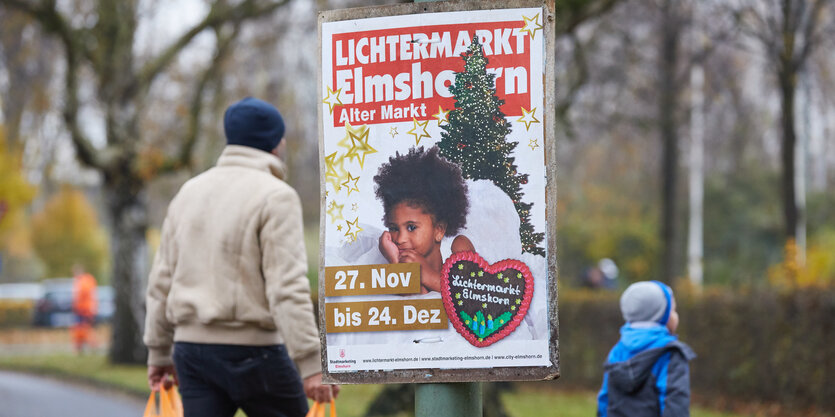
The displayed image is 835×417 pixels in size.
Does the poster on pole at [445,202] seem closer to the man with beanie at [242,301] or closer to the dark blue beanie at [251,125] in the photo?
the man with beanie at [242,301]

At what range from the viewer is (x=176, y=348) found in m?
4.26

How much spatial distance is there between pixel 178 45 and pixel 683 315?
8036 millimetres

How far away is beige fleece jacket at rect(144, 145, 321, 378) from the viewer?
4.02 m

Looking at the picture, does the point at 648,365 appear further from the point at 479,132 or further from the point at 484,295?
the point at 479,132

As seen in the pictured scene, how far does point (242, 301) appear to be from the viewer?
411 cm

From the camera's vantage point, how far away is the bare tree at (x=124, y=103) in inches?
650

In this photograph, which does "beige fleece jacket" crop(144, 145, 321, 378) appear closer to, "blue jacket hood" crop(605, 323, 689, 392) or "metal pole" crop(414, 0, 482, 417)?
"metal pole" crop(414, 0, 482, 417)

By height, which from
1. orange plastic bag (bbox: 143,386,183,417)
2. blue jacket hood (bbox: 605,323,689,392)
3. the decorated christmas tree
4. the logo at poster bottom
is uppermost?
the decorated christmas tree

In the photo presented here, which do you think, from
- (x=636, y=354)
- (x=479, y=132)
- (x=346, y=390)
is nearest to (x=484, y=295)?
(x=479, y=132)

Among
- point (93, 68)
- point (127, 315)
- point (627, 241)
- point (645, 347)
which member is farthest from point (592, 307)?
point (627, 241)

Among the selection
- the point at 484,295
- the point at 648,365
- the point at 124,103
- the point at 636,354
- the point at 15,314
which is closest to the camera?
the point at 484,295

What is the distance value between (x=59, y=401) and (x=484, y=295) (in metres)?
11.1

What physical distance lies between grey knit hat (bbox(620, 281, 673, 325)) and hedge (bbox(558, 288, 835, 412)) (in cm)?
705

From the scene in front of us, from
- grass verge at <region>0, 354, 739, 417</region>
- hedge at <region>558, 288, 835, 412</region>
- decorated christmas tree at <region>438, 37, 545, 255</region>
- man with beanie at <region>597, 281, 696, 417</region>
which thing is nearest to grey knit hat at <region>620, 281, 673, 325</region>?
man with beanie at <region>597, 281, 696, 417</region>
